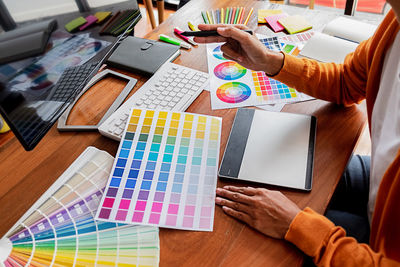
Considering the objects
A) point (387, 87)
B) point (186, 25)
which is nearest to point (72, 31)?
point (186, 25)

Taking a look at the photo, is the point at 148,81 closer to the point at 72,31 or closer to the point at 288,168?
the point at 72,31

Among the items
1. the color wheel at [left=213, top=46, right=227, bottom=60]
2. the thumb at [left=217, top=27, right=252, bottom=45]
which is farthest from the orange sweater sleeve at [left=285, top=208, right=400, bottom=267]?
the color wheel at [left=213, top=46, right=227, bottom=60]

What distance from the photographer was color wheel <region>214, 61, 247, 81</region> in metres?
0.95

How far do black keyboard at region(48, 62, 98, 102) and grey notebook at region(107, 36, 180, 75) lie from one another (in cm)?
21

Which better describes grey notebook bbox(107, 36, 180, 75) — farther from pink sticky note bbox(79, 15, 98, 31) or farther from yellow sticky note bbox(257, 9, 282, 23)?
yellow sticky note bbox(257, 9, 282, 23)

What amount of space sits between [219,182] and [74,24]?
481mm

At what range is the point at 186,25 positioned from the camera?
118 cm

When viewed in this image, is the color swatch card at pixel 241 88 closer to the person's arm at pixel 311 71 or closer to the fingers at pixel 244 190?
the person's arm at pixel 311 71

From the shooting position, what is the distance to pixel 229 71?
97 centimetres

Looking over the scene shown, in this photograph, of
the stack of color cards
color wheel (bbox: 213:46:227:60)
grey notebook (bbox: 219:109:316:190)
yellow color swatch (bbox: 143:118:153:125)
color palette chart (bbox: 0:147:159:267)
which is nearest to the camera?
color palette chart (bbox: 0:147:159:267)

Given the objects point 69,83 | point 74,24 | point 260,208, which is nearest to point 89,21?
point 74,24

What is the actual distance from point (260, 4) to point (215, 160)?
811 millimetres

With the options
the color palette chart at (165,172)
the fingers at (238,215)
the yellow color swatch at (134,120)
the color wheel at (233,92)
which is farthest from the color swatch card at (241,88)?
the fingers at (238,215)

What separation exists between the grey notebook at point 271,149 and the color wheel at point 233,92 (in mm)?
59
